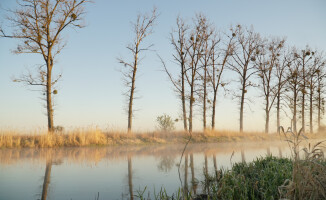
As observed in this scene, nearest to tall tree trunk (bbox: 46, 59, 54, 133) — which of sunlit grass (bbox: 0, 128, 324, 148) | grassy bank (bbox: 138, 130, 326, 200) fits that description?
sunlit grass (bbox: 0, 128, 324, 148)

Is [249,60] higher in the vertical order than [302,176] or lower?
higher

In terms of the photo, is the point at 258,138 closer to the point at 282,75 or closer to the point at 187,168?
the point at 282,75

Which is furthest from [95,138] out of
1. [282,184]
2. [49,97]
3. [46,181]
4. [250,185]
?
[282,184]

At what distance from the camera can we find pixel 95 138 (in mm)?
15617

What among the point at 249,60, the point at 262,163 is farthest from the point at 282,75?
the point at 262,163

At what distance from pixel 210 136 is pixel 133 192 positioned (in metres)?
16.4

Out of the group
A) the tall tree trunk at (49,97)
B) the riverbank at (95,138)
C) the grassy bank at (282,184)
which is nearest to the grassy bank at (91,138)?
the riverbank at (95,138)

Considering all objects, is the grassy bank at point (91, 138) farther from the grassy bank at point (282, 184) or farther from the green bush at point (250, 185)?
the green bush at point (250, 185)

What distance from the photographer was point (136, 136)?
60.8 ft

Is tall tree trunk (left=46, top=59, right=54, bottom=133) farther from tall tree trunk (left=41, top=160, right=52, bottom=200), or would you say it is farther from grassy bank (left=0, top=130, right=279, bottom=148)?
tall tree trunk (left=41, top=160, right=52, bottom=200)

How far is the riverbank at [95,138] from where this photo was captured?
1434 centimetres

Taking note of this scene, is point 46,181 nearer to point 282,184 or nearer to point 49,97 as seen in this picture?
point 282,184

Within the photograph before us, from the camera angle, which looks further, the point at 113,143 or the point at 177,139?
the point at 177,139

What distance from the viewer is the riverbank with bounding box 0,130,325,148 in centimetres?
1434
